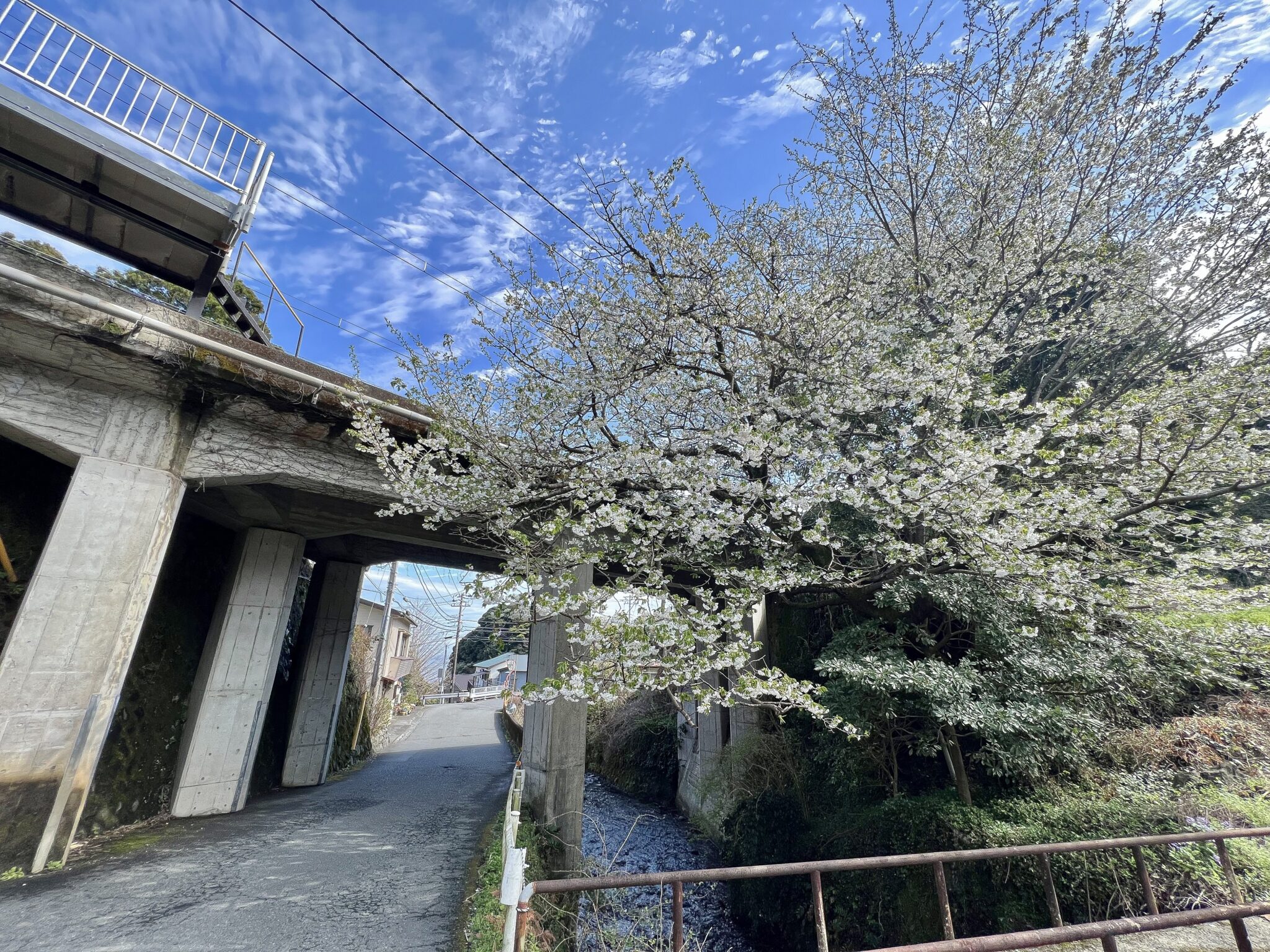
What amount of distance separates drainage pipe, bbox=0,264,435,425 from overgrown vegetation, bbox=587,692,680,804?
26.3 ft

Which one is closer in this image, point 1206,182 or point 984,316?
point 984,316

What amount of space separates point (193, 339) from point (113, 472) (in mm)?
1406

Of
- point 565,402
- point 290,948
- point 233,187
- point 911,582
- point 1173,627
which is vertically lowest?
point 290,948

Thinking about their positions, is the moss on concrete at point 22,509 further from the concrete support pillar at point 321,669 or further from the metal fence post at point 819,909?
the metal fence post at point 819,909

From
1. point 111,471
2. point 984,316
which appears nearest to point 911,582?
point 984,316

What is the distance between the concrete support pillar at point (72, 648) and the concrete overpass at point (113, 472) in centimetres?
1

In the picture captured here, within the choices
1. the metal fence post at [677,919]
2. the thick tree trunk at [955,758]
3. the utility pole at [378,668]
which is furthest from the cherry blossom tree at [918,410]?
the utility pole at [378,668]

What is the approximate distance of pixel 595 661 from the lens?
431cm

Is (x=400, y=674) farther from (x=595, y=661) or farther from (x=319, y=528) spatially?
(x=595, y=661)

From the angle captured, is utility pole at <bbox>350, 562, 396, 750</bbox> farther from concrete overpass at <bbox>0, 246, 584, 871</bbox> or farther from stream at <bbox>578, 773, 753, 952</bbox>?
concrete overpass at <bbox>0, 246, 584, 871</bbox>

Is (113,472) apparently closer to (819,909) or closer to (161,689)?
(161,689)

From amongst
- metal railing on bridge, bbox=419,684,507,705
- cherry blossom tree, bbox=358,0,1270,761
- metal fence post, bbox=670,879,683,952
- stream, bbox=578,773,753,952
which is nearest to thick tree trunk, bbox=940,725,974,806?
cherry blossom tree, bbox=358,0,1270,761

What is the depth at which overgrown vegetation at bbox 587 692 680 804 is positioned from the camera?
12.0m

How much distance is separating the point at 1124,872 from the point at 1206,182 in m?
8.27
